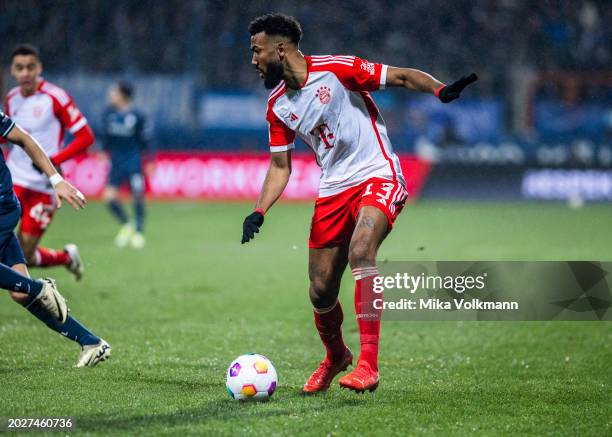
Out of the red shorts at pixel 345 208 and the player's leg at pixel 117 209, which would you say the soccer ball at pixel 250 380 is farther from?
the player's leg at pixel 117 209

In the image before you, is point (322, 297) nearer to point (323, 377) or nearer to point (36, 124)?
point (323, 377)

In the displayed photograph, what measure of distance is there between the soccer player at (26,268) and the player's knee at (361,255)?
1.80 meters

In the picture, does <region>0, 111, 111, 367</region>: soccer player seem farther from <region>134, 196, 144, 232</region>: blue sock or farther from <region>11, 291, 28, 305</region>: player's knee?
<region>134, 196, 144, 232</region>: blue sock

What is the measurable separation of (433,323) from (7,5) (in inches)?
873

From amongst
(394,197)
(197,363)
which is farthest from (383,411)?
(197,363)

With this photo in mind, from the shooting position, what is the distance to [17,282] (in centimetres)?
619

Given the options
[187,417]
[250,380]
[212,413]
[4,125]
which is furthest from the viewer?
[4,125]

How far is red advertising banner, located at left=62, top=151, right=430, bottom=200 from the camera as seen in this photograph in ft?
81.4

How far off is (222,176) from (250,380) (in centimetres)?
2009

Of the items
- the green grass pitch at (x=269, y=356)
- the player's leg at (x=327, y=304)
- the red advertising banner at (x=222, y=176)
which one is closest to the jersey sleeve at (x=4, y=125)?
the green grass pitch at (x=269, y=356)

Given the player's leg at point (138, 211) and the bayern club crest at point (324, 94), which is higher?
the bayern club crest at point (324, 94)

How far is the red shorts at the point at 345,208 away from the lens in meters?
6.03

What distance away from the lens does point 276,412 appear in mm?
5418

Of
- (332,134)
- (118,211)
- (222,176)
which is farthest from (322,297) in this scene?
(222,176)
